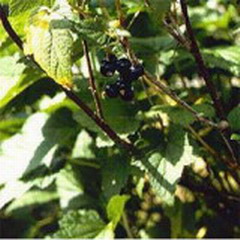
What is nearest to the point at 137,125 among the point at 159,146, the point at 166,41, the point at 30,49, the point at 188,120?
the point at 159,146

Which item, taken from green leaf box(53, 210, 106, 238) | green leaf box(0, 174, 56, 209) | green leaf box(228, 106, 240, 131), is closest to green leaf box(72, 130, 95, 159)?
green leaf box(0, 174, 56, 209)

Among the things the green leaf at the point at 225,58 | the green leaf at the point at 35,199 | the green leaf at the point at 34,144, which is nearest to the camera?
the green leaf at the point at 225,58

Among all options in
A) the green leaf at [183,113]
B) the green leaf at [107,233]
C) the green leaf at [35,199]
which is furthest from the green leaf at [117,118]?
the green leaf at [35,199]

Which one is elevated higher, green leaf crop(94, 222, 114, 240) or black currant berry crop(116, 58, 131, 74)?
black currant berry crop(116, 58, 131, 74)

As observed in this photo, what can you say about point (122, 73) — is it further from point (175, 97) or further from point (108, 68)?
point (175, 97)

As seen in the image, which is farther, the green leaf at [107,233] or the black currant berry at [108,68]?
the green leaf at [107,233]

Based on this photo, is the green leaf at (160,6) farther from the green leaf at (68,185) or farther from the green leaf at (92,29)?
the green leaf at (68,185)

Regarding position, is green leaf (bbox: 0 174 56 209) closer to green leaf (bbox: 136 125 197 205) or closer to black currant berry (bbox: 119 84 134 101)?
green leaf (bbox: 136 125 197 205)

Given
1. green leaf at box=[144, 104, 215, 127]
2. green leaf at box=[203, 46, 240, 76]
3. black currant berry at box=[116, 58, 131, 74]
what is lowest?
green leaf at box=[203, 46, 240, 76]
